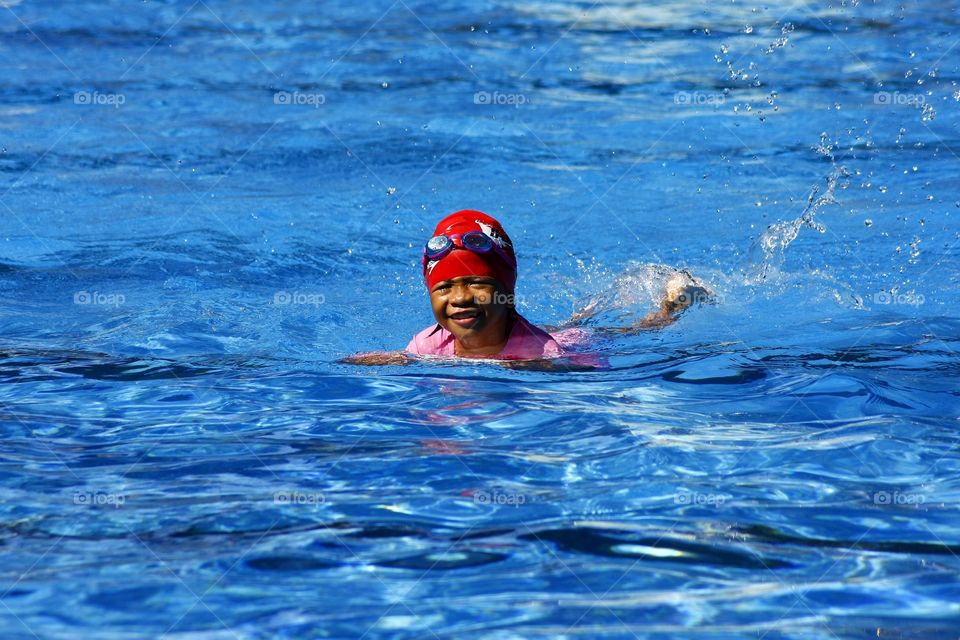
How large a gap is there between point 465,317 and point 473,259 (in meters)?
0.35

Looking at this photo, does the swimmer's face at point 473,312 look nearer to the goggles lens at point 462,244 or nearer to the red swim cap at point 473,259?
the red swim cap at point 473,259

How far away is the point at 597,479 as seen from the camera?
4262 millimetres

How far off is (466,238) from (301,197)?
15.5ft

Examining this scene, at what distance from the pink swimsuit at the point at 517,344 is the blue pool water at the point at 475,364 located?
1.04ft

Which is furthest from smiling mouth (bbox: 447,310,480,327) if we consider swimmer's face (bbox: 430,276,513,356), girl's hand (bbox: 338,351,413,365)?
girl's hand (bbox: 338,351,413,365)

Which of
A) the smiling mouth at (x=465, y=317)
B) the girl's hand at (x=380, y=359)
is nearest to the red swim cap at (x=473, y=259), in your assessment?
the smiling mouth at (x=465, y=317)

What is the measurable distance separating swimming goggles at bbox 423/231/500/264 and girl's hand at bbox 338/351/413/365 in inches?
22.3

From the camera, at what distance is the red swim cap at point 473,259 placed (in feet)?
20.5

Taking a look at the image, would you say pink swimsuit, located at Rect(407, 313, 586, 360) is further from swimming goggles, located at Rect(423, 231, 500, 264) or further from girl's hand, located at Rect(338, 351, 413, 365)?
swimming goggles, located at Rect(423, 231, 500, 264)

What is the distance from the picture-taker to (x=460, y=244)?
6289 millimetres

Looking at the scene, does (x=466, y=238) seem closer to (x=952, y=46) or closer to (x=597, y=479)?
(x=597, y=479)

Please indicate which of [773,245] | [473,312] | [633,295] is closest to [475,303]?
[473,312]

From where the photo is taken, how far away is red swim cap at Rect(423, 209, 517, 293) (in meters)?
6.24

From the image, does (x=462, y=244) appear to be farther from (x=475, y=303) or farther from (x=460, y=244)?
(x=475, y=303)
